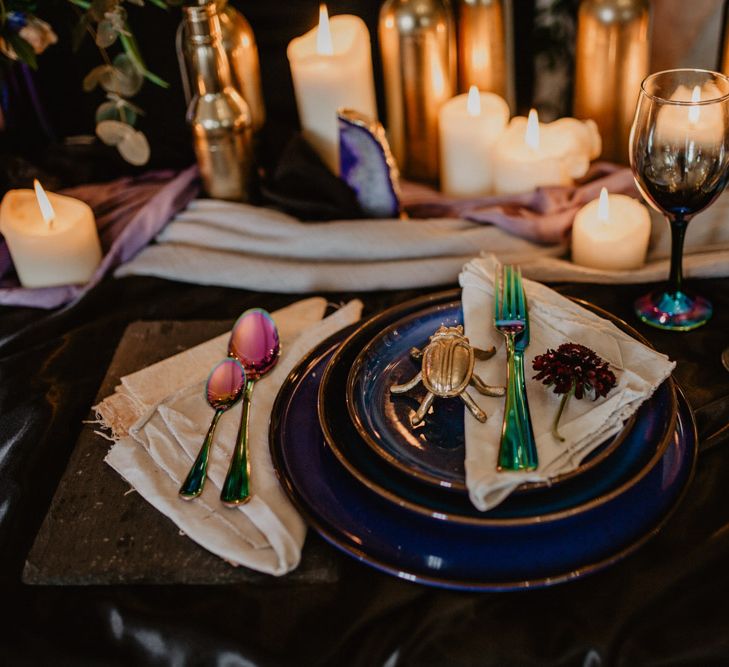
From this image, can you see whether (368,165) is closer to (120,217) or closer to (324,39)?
(324,39)

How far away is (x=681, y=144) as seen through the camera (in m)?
0.59

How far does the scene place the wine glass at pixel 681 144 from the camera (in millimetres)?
581

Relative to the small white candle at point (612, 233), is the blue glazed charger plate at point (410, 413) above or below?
above

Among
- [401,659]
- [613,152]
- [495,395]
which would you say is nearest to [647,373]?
[495,395]

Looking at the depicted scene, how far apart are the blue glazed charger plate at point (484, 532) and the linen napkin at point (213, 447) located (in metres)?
0.02

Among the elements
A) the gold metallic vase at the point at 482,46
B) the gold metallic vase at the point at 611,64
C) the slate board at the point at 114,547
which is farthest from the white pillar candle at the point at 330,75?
the slate board at the point at 114,547

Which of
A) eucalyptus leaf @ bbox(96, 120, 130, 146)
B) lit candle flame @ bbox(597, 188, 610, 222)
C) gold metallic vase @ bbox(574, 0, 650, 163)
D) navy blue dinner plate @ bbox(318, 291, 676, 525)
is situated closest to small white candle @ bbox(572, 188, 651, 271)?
lit candle flame @ bbox(597, 188, 610, 222)

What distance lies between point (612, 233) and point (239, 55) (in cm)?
39

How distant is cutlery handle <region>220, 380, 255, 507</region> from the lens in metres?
0.51

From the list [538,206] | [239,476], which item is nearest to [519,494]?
[239,476]

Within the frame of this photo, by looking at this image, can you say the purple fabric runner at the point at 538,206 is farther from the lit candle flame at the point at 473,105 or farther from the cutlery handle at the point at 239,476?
the cutlery handle at the point at 239,476

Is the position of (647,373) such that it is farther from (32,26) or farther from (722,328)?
(32,26)

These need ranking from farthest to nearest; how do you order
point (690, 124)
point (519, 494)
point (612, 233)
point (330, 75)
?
1. point (330, 75)
2. point (612, 233)
3. point (690, 124)
4. point (519, 494)

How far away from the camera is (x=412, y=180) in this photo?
0.94 m
